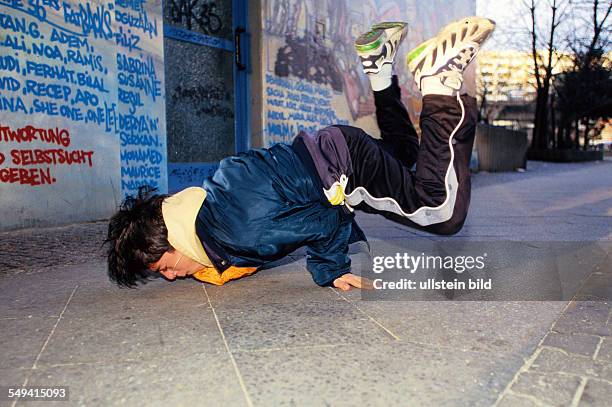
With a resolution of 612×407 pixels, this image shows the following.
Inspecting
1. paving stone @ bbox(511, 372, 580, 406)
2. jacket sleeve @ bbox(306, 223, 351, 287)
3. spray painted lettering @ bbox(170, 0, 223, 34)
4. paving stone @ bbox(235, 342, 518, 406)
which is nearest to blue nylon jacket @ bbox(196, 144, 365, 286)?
jacket sleeve @ bbox(306, 223, 351, 287)

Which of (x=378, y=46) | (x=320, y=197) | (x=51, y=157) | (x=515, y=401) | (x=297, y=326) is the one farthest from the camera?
(x=51, y=157)

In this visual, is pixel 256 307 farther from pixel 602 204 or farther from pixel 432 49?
pixel 602 204

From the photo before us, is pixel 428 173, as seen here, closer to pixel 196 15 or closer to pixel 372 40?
pixel 372 40

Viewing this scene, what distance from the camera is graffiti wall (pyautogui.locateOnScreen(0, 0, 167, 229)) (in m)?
4.13

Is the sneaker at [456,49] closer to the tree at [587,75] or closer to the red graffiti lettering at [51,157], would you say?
the red graffiti lettering at [51,157]

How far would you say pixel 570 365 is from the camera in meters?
1.63

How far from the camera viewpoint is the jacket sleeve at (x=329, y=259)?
2.55 m

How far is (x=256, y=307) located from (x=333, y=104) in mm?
6466

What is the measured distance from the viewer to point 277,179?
239cm

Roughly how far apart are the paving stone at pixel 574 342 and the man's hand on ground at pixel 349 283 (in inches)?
34.9

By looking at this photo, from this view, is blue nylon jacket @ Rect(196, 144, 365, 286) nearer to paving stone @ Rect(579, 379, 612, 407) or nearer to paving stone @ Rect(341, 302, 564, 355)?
paving stone @ Rect(341, 302, 564, 355)

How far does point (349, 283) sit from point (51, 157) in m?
2.99

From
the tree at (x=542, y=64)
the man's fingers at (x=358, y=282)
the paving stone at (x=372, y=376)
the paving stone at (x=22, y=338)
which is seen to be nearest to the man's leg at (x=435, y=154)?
the man's fingers at (x=358, y=282)

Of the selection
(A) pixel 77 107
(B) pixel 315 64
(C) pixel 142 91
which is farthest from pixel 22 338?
(B) pixel 315 64
